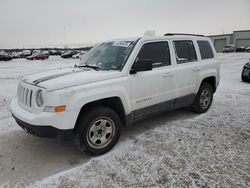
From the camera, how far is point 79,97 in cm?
305

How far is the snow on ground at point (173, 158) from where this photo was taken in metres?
2.81

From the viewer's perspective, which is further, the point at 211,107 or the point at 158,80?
→ the point at 211,107

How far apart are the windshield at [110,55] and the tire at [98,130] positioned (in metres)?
0.87

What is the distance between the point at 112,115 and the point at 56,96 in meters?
1.00

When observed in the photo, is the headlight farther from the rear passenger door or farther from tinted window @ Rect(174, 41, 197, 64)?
tinted window @ Rect(174, 41, 197, 64)

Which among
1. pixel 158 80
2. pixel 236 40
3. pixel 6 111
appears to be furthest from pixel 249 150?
pixel 236 40

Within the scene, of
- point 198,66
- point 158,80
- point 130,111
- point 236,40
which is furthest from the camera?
point 236,40

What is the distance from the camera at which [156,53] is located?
4148mm

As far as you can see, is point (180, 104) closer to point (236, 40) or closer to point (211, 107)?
point (211, 107)

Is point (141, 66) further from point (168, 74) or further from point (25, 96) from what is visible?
point (25, 96)

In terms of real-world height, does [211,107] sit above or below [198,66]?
below

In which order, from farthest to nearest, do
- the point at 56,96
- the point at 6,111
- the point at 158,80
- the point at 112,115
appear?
the point at 6,111 < the point at 158,80 < the point at 112,115 < the point at 56,96

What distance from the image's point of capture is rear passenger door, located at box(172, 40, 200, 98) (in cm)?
452

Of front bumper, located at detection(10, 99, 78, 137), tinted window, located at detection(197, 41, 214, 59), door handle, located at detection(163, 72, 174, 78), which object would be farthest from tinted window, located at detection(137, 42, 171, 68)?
front bumper, located at detection(10, 99, 78, 137)
